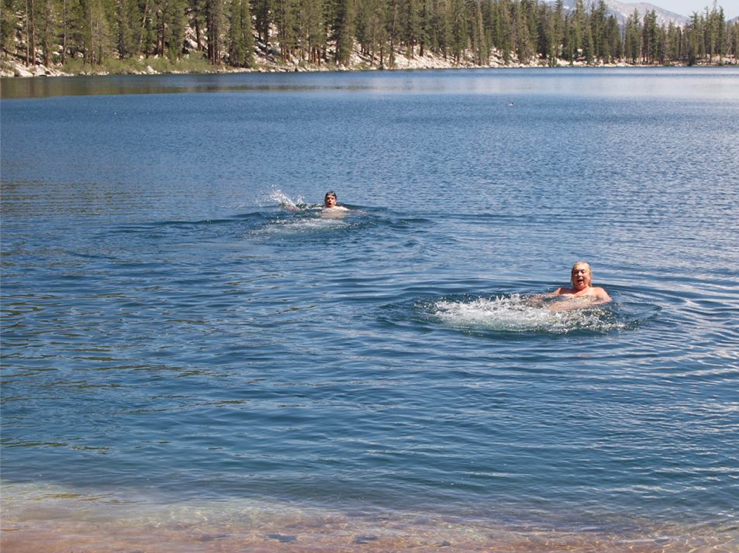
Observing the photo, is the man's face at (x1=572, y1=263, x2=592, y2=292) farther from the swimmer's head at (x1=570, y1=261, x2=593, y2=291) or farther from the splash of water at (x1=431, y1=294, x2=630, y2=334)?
the splash of water at (x1=431, y1=294, x2=630, y2=334)

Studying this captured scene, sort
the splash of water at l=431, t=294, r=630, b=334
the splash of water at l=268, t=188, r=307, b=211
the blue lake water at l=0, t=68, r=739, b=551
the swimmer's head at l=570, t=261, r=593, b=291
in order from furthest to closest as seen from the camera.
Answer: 1. the splash of water at l=268, t=188, r=307, b=211
2. the swimmer's head at l=570, t=261, r=593, b=291
3. the splash of water at l=431, t=294, r=630, b=334
4. the blue lake water at l=0, t=68, r=739, b=551

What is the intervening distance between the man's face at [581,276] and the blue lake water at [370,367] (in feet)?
2.41

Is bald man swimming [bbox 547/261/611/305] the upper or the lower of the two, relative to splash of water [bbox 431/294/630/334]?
upper

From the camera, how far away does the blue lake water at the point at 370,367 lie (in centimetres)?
1066

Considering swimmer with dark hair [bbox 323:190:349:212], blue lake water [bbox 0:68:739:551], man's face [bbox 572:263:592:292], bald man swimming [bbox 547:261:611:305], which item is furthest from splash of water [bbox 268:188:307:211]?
man's face [bbox 572:263:592:292]

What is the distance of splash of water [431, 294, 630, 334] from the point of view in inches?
708

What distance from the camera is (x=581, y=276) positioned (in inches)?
728

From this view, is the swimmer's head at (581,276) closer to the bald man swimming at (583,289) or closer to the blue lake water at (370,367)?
the bald man swimming at (583,289)

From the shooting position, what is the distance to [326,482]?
11.5 meters

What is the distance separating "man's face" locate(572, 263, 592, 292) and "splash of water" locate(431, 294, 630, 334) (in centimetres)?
44

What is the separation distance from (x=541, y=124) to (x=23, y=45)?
111m

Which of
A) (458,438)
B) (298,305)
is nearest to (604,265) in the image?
(298,305)

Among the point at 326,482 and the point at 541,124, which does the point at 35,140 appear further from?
the point at 326,482

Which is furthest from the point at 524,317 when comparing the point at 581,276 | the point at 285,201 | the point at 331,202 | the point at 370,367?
the point at 285,201
